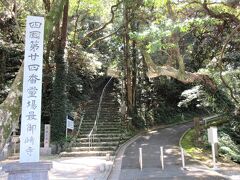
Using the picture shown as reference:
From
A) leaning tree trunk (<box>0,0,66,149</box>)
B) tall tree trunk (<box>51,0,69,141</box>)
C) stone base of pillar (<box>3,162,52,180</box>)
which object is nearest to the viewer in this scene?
stone base of pillar (<box>3,162,52,180</box>)

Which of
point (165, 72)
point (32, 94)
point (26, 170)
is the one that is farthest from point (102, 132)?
point (26, 170)

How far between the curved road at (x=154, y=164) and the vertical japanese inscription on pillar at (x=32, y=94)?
413 cm

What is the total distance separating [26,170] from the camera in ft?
22.4

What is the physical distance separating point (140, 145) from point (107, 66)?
459 inches

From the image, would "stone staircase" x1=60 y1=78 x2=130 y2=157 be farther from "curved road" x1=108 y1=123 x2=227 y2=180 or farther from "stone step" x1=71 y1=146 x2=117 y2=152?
"curved road" x1=108 y1=123 x2=227 y2=180

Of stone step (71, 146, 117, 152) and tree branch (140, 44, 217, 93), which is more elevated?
tree branch (140, 44, 217, 93)

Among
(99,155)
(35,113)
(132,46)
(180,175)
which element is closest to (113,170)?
(180,175)

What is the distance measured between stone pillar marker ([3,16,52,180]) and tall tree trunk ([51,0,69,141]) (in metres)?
11.2

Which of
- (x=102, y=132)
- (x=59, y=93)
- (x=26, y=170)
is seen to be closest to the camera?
(x=26, y=170)

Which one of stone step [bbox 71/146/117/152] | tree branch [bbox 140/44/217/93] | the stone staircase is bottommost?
stone step [bbox 71/146/117/152]

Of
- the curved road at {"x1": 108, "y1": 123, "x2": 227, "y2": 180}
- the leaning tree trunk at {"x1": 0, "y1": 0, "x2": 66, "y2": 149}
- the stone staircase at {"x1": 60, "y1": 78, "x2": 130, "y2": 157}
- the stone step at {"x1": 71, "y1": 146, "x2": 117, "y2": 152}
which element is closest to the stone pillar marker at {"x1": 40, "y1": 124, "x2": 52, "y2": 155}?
the stone staircase at {"x1": 60, "y1": 78, "x2": 130, "y2": 157}

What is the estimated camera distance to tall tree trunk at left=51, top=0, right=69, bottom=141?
733 inches

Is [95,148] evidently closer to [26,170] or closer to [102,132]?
[102,132]

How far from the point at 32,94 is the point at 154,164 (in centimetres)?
673
